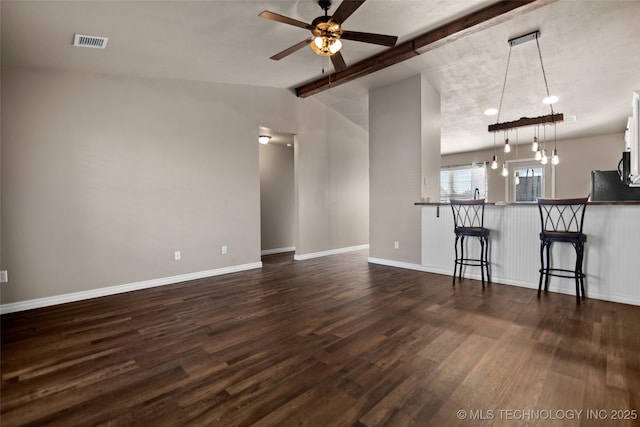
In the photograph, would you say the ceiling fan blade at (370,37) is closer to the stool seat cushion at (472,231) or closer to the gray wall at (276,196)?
the stool seat cushion at (472,231)

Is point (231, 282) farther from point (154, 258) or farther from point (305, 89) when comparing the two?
point (305, 89)

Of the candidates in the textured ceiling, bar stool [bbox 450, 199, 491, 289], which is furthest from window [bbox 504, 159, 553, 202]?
bar stool [bbox 450, 199, 491, 289]

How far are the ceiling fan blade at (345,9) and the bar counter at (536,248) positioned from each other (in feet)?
9.90

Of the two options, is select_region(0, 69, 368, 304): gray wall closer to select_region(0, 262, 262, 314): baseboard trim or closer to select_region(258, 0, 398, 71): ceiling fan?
select_region(0, 262, 262, 314): baseboard trim

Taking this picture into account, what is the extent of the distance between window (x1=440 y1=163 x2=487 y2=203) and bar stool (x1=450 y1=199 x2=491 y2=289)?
198 inches

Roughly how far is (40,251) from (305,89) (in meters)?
4.52

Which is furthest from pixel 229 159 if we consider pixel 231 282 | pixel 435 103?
pixel 435 103

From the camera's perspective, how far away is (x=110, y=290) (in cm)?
378

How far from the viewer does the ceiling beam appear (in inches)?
118

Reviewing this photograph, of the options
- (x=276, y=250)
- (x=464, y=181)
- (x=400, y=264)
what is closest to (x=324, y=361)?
(x=400, y=264)

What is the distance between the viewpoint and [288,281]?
169 inches

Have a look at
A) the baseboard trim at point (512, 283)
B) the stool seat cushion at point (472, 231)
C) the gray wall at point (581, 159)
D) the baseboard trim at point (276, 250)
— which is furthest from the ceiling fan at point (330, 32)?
the gray wall at point (581, 159)

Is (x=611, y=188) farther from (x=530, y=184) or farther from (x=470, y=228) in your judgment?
(x=530, y=184)

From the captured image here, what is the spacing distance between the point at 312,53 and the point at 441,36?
1645 millimetres
